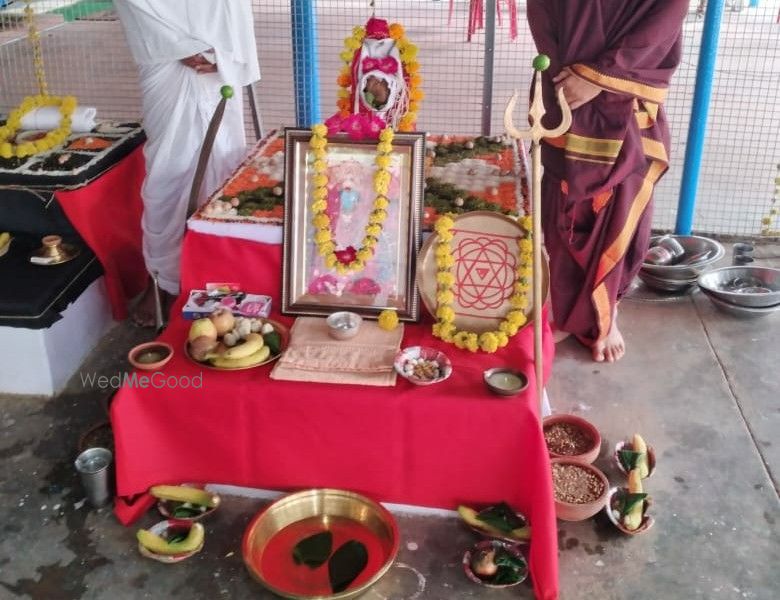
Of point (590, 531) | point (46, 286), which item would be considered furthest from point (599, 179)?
point (46, 286)

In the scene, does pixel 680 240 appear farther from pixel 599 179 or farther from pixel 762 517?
pixel 762 517

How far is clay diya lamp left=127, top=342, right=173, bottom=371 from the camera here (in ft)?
9.18

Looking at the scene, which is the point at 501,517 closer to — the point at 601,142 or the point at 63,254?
the point at 601,142

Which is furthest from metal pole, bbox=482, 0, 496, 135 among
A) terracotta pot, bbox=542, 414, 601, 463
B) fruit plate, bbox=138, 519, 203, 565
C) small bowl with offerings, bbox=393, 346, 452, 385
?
fruit plate, bbox=138, 519, 203, 565

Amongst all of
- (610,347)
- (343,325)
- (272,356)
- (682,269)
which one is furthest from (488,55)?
(272,356)

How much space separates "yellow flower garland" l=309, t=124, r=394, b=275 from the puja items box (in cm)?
34

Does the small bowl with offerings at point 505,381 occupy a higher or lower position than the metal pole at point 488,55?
lower

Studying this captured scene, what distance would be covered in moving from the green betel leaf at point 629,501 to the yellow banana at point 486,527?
398 millimetres

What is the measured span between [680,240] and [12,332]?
144 inches

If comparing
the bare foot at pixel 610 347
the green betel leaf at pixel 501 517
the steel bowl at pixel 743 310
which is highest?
the steel bowl at pixel 743 310

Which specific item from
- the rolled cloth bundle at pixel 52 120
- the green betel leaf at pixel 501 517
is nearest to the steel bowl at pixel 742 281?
the green betel leaf at pixel 501 517

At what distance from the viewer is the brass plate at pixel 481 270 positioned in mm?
2975

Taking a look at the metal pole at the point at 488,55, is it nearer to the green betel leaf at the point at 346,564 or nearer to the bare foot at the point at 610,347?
the bare foot at the point at 610,347

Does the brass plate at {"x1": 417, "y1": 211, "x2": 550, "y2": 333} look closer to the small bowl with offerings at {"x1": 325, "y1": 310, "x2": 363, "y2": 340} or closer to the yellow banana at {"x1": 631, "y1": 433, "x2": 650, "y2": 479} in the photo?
the small bowl with offerings at {"x1": 325, "y1": 310, "x2": 363, "y2": 340}
